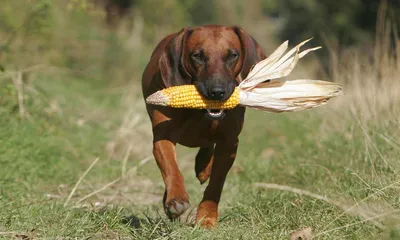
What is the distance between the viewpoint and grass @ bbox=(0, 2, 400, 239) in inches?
178

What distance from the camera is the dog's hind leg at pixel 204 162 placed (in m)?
5.88

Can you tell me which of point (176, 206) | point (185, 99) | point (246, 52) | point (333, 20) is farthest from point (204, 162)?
→ point (333, 20)

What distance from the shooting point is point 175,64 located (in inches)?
196

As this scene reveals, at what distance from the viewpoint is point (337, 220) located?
14.6 ft

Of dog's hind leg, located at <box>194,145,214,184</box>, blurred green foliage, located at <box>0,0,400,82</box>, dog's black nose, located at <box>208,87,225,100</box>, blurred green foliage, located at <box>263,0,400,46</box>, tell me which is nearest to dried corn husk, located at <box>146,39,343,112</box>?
dog's black nose, located at <box>208,87,225,100</box>

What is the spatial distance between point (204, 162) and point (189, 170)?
259cm

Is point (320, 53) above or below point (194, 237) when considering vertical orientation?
below

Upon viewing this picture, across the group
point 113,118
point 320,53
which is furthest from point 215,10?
point 113,118

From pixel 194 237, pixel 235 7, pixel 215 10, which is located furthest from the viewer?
pixel 235 7

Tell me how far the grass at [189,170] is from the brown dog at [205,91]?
300 millimetres

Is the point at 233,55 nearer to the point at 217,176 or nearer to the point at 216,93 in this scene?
the point at 216,93

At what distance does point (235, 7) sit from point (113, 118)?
14.5 m

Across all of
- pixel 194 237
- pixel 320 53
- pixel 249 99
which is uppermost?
pixel 249 99

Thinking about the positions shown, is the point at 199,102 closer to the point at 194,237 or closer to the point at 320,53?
the point at 194,237
